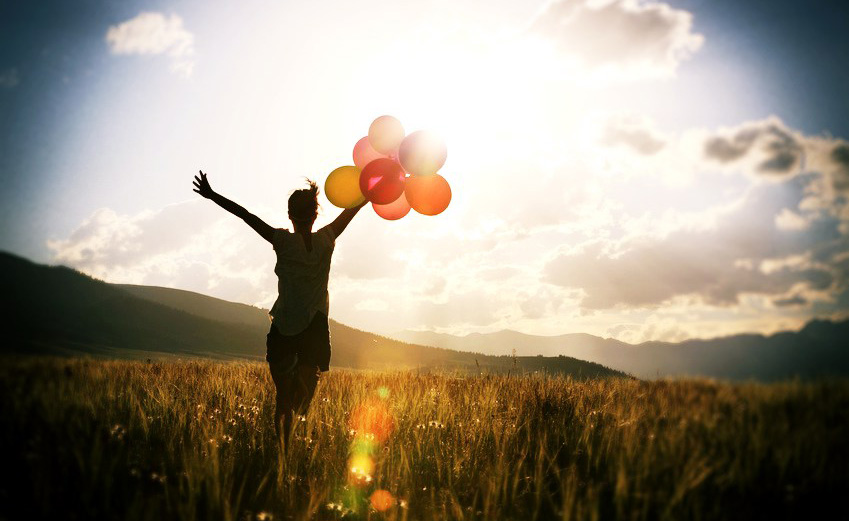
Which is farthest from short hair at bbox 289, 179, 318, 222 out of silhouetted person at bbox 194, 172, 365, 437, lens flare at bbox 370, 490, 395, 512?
lens flare at bbox 370, 490, 395, 512

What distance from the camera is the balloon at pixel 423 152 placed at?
4.69 m

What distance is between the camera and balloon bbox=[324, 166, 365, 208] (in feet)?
15.8

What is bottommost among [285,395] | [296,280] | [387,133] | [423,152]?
[285,395]

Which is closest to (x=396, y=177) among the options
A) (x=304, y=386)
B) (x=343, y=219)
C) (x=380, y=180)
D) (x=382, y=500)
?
(x=380, y=180)

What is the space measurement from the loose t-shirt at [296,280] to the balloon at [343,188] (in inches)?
20.3

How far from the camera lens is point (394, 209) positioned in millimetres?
5102

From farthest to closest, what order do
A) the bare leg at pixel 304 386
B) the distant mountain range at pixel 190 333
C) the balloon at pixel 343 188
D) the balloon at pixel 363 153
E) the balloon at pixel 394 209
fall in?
1. the distant mountain range at pixel 190 333
2. the balloon at pixel 363 153
3. the balloon at pixel 394 209
4. the balloon at pixel 343 188
5. the bare leg at pixel 304 386

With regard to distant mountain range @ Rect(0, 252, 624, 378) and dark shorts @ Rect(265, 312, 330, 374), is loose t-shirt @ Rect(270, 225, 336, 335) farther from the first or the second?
distant mountain range @ Rect(0, 252, 624, 378)

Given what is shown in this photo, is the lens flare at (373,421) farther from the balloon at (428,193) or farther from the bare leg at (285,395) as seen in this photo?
the balloon at (428,193)

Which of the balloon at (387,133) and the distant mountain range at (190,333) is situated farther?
the distant mountain range at (190,333)

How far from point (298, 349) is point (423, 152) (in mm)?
2471

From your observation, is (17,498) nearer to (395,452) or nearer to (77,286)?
(395,452)

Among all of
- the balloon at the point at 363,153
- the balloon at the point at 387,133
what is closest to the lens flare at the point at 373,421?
the balloon at the point at 363,153

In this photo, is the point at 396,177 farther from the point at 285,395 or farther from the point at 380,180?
the point at 285,395
